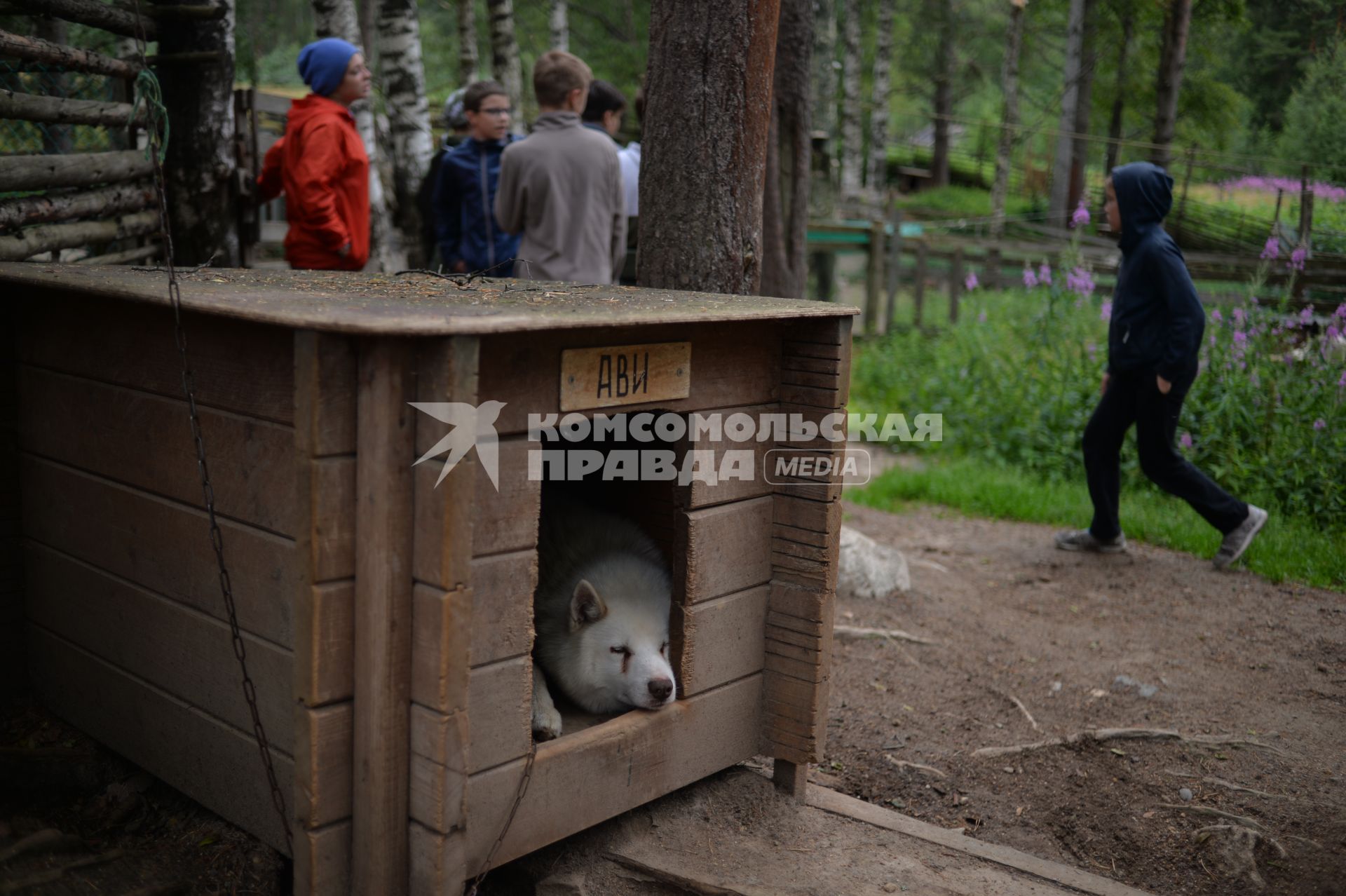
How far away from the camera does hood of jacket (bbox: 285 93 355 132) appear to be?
16.9ft

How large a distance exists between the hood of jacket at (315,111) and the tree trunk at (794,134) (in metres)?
2.37

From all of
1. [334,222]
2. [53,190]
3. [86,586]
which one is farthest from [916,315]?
[86,586]

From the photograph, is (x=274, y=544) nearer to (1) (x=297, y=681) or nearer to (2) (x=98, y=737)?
(1) (x=297, y=681)

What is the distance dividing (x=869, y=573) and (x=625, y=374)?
10.8ft

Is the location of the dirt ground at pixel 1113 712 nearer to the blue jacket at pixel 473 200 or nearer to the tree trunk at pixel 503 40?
the blue jacket at pixel 473 200

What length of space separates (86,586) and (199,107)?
10.2 feet

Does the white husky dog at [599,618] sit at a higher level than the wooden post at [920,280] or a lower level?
lower

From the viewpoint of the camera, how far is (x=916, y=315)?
1340 centimetres

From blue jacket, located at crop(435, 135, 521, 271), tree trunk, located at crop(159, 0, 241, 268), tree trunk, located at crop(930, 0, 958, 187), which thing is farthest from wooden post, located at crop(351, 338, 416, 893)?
tree trunk, located at crop(930, 0, 958, 187)

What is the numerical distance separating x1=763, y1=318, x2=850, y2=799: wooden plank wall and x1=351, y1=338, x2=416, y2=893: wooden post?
1293 mm

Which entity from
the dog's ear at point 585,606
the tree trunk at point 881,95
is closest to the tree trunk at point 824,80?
the tree trunk at point 881,95

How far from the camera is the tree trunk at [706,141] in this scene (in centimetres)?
406

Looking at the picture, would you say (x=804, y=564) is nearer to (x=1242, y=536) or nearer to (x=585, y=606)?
(x=585, y=606)

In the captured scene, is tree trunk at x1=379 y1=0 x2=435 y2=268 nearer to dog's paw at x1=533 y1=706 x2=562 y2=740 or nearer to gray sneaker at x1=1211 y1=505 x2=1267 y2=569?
gray sneaker at x1=1211 y1=505 x2=1267 y2=569
